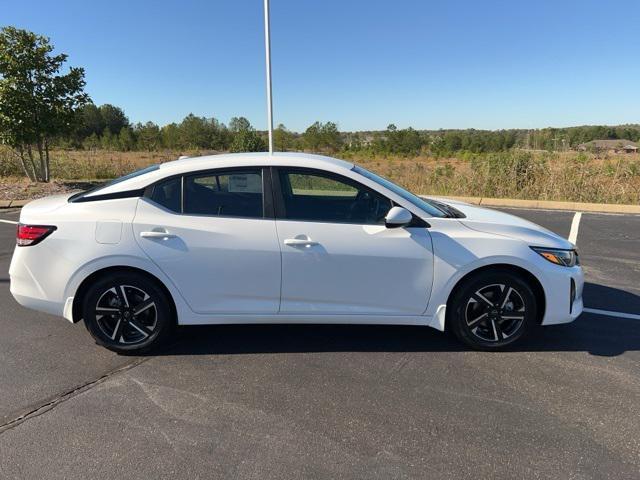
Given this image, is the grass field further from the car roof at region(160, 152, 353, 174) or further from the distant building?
the car roof at region(160, 152, 353, 174)

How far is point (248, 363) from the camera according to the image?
11.8ft

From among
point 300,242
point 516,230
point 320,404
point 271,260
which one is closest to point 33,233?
point 271,260

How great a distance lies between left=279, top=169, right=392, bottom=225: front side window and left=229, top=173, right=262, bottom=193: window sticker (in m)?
0.19

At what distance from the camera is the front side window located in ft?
11.9

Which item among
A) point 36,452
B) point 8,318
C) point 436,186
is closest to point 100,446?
point 36,452

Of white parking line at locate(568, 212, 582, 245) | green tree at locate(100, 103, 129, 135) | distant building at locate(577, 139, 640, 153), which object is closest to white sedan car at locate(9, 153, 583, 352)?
white parking line at locate(568, 212, 582, 245)

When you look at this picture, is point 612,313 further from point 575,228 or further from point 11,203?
point 11,203

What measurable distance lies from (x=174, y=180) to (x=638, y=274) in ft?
18.7

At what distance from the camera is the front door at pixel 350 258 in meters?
3.52

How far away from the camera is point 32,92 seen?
12992 millimetres

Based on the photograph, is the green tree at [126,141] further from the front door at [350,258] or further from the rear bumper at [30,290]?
the front door at [350,258]

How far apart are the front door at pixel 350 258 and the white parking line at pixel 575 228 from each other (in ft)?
17.4

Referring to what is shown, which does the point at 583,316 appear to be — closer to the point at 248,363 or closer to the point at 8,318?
the point at 248,363

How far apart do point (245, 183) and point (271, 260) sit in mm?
656
